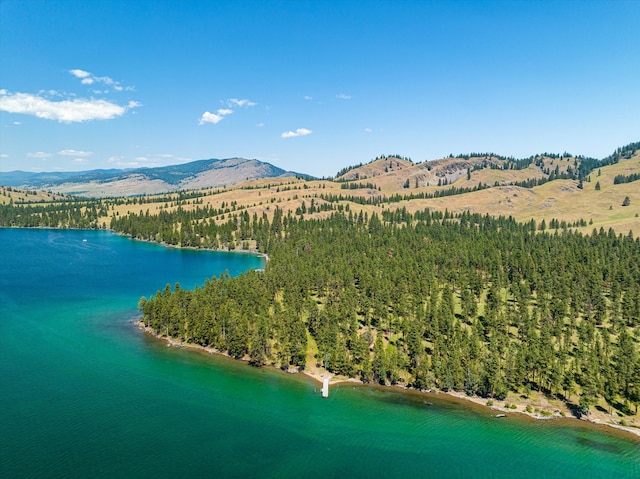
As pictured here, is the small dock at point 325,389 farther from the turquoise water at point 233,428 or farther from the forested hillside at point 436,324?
the forested hillside at point 436,324

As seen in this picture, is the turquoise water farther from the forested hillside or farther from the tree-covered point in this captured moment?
the forested hillside

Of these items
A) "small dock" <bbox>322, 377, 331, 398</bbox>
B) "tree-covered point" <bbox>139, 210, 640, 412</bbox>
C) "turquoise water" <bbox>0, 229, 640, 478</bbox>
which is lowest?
"turquoise water" <bbox>0, 229, 640, 478</bbox>

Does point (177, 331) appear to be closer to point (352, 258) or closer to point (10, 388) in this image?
point (10, 388)

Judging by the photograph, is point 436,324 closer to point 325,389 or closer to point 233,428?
point 325,389

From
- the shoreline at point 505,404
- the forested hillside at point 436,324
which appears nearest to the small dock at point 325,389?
the shoreline at point 505,404

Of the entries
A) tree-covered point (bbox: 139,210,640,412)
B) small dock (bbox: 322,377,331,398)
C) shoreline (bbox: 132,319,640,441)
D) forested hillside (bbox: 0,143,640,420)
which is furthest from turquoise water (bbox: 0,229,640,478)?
forested hillside (bbox: 0,143,640,420)

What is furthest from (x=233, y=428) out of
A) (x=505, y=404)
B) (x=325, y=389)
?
(x=505, y=404)
